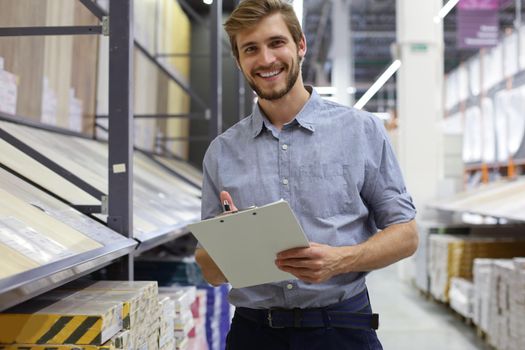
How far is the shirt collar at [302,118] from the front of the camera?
1989 mm

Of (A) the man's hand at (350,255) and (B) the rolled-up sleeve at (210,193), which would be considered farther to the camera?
(B) the rolled-up sleeve at (210,193)

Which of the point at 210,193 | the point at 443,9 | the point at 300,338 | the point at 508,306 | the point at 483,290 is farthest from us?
the point at 443,9

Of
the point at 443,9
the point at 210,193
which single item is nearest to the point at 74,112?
the point at 210,193

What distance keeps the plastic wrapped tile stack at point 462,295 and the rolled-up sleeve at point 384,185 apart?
4.77m

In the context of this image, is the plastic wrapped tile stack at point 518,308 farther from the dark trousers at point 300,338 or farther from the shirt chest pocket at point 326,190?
the shirt chest pocket at point 326,190

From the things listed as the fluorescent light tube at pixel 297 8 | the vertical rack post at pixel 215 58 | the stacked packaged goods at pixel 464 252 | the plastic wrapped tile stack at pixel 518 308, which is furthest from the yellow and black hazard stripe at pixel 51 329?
the stacked packaged goods at pixel 464 252

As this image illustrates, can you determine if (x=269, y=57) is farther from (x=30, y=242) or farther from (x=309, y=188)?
(x=30, y=242)

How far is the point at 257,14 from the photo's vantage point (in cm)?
190

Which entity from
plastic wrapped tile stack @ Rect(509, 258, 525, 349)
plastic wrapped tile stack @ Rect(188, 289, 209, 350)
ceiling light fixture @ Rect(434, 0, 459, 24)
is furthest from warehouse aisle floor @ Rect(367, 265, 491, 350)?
ceiling light fixture @ Rect(434, 0, 459, 24)

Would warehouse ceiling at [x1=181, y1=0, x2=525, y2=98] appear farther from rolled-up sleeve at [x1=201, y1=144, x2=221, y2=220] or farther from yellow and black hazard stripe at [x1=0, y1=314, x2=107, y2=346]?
yellow and black hazard stripe at [x1=0, y1=314, x2=107, y2=346]

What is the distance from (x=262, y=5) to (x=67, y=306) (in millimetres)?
1139

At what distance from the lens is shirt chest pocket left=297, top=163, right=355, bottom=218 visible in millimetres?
1928

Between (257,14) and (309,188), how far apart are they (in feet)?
1.94

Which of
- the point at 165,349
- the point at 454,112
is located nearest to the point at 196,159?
the point at 165,349
